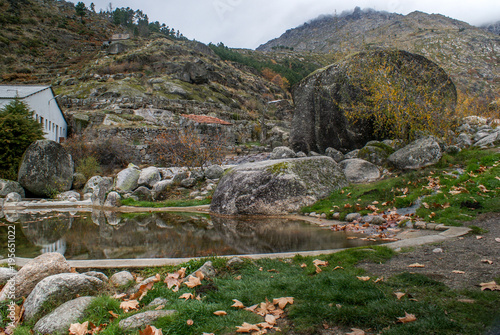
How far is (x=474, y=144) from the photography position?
10789 mm

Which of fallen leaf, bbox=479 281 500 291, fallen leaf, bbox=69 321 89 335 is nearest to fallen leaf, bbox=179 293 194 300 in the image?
fallen leaf, bbox=69 321 89 335

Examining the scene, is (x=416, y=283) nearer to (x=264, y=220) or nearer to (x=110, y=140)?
(x=264, y=220)

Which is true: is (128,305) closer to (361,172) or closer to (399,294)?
(399,294)

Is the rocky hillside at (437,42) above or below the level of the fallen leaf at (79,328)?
above

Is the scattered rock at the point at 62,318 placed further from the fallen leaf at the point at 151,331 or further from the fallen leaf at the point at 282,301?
the fallen leaf at the point at 282,301

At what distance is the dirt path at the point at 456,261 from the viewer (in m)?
3.18

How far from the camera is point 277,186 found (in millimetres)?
9492

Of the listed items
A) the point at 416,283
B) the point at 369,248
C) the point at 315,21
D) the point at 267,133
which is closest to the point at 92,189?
the point at 369,248

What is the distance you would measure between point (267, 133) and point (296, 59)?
75351mm

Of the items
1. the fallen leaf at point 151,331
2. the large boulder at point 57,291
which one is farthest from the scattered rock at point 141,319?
the large boulder at point 57,291

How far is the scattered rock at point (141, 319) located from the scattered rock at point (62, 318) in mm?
580

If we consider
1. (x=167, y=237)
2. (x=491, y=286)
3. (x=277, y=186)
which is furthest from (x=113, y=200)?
(x=491, y=286)

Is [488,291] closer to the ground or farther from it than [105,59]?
closer to the ground

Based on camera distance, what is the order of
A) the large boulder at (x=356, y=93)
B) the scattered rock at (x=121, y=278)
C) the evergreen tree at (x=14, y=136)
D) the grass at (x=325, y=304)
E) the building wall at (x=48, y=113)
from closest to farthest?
the grass at (x=325, y=304) < the scattered rock at (x=121, y=278) < the large boulder at (x=356, y=93) < the evergreen tree at (x=14, y=136) < the building wall at (x=48, y=113)
